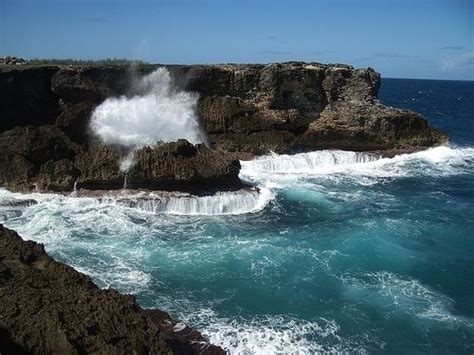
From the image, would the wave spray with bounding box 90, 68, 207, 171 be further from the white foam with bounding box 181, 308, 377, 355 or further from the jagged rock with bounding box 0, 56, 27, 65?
the white foam with bounding box 181, 308, 377, 355

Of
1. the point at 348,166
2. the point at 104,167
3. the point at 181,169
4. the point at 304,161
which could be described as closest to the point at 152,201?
the point at 181,169

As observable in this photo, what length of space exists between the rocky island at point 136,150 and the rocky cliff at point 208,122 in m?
0.06

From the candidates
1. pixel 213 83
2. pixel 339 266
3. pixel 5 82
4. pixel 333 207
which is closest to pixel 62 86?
pixel 5 82

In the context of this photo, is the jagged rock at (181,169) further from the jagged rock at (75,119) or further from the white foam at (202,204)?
the jagged rock at (75,119)

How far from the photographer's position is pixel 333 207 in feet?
87.2

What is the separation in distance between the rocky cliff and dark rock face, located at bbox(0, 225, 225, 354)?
1369 cm

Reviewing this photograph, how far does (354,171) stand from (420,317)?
18538 mm

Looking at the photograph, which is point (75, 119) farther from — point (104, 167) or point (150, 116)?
point (104, 167)

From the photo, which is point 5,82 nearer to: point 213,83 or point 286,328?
point 213,83

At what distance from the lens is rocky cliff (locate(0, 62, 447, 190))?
25688 mm

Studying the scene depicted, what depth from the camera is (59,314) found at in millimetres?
9875

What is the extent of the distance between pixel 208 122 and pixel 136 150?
8905 millimetres

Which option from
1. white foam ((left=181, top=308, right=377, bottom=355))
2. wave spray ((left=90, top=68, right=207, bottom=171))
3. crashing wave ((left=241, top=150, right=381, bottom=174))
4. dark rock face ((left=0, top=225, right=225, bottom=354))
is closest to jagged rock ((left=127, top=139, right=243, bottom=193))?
wave spray ((left=90, top=68, right=207, bottom=171))

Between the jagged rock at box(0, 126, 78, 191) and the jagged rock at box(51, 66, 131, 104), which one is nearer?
the jagged rock at box(0, 126, 78, 191)
